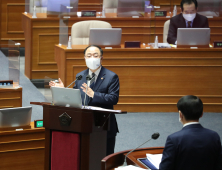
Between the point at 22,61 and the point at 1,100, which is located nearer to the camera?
the point at 1,100

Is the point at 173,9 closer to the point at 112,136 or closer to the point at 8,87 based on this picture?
the point at 8,87

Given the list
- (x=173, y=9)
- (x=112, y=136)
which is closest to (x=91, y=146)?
(x=112, y=136)

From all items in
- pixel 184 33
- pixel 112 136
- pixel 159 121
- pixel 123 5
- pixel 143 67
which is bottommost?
pixel 159 121

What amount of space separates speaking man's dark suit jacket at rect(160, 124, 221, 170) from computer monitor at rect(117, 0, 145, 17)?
487cm

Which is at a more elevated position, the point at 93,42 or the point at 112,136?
the point at 93,42

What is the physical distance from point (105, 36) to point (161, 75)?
92 centimetres

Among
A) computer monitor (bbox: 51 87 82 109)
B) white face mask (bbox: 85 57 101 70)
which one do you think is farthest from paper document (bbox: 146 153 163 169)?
white face mask (bbox: 85 57 101 70)

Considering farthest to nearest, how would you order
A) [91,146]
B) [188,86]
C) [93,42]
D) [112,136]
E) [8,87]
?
1. [188,86]
2. [93,42]
3. [8,87]
4. [112,136]
5. [91,146]

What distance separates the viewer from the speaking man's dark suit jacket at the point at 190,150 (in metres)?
1.82

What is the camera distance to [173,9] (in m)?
7.11

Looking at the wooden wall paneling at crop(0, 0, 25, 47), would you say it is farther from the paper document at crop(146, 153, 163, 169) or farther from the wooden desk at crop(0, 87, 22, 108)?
the paper document at crop(146, 153, 163, 169)

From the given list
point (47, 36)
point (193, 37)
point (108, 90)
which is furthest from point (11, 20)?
point (108, 90)

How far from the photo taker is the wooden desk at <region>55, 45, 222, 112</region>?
5.23 m

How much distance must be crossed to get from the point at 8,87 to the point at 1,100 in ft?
0.54
